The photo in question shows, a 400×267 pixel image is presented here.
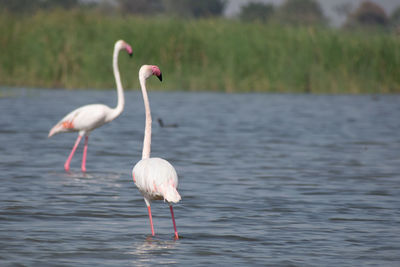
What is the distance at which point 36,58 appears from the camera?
26.0 m

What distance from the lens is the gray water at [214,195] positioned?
6879 millimetres

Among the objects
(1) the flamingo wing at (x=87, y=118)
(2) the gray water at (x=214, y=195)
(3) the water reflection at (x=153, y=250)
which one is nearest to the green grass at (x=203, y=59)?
(2) the gray water at (x=214, y=195)

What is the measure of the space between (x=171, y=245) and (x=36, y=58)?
19.8m

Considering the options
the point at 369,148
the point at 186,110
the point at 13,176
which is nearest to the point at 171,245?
the point at 13,176

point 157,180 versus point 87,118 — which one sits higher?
point 87,118

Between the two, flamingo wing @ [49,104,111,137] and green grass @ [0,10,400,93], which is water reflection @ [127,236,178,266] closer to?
flamingo wing @ [49,104,111,137]

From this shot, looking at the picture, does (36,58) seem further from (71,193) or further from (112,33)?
(71,193)

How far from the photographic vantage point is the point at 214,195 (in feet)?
32.1

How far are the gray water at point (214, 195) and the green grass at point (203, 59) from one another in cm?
544

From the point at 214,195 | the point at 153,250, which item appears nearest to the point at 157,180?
the point at 153,250

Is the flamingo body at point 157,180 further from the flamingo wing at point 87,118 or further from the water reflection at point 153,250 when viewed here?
the flamingo wing at point 87,118

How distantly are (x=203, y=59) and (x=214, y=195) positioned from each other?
17224 millimetres

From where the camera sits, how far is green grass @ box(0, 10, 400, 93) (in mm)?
25938

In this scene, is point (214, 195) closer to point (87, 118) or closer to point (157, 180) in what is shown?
point (157, 180)
